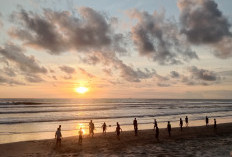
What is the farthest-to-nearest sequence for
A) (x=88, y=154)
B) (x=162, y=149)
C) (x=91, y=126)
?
(x=91, y=126)
(x=162, y=149)
(x=88, y=154)

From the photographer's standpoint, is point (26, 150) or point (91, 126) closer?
point (26, 150)

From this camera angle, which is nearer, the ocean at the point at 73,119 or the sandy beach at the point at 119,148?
the sandy beach at the point at 119,148

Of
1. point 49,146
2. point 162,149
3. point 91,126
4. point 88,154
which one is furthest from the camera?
point 91,126

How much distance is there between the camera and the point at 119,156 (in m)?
16.4

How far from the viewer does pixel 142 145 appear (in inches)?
812

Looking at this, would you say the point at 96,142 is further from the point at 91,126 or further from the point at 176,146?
the point at 176,146

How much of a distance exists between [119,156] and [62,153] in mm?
4515

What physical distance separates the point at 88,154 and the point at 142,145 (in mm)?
5515

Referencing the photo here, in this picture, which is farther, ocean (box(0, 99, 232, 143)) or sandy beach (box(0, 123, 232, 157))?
ocean (box(0, 99, 232, 143))

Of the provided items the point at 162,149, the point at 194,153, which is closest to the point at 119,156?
the point at 162,149

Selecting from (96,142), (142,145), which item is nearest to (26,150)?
(96,142)

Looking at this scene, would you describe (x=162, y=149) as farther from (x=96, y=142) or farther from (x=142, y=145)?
(x=96, y=142)

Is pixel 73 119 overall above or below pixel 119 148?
above

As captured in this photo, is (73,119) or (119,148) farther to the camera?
(73,119)
